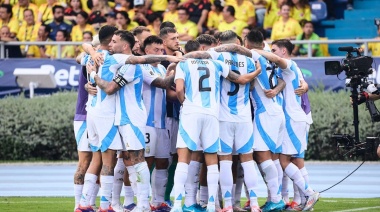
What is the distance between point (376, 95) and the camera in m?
15.1

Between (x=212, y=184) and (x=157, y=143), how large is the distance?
111cm

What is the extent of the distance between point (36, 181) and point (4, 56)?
5.79m

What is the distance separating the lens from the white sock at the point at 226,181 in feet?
46.4

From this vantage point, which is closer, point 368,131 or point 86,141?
point 86,141

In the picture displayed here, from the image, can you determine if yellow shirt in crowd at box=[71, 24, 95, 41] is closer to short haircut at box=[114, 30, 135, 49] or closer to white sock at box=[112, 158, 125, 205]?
white sock at box=[112, 158, 125, 205]

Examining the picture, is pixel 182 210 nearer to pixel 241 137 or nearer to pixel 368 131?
pixel 241 137

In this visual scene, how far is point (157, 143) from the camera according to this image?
577 inches

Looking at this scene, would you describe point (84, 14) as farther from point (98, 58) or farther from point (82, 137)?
point (98, 58)

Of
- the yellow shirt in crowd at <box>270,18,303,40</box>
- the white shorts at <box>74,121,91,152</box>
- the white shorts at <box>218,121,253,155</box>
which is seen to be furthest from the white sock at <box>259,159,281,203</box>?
the yellow shirt in crowd at <box>270,18,303,40</box>

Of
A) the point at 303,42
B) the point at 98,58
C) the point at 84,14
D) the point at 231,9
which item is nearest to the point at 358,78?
the point at 98,58

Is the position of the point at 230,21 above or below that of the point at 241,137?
above

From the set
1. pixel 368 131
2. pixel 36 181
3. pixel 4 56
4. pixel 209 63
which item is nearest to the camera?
pixel 209 63

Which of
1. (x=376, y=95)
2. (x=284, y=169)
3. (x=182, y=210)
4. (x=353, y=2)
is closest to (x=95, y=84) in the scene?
(x=182, y=210)

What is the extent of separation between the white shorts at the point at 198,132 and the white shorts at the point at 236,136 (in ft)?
0.70
